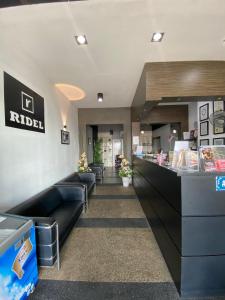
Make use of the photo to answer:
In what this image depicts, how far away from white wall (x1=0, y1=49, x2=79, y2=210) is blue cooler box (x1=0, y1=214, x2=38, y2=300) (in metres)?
0.81

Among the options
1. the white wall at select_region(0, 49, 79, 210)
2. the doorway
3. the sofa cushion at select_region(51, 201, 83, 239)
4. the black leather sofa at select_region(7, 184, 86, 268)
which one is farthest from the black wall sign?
the doorway

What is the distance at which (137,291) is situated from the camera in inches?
71.0

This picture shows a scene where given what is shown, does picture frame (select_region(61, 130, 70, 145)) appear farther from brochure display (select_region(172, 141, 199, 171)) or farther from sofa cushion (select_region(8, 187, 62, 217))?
brochure display (select_region(172, 141, 199, 171))

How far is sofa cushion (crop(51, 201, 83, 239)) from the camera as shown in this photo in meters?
2.52

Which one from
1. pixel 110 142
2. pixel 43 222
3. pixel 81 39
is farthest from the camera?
pixel 110 142

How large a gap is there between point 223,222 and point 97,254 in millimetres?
1661

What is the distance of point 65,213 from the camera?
9.66 ft

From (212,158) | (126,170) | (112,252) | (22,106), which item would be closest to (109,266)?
(112,252)

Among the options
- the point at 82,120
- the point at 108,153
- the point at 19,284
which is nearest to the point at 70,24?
the point at 19,284

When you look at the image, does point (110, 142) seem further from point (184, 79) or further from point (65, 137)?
point (184, 79)

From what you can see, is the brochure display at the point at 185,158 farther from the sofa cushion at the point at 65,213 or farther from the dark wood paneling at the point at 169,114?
the dark wood paneling at the point at 169,114

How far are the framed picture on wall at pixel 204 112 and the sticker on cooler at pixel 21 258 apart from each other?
5.19m

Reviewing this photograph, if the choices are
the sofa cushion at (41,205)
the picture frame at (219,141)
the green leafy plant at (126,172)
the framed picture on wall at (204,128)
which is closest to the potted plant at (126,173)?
the green leafy plant at (126,172)

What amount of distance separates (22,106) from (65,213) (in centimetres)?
187
